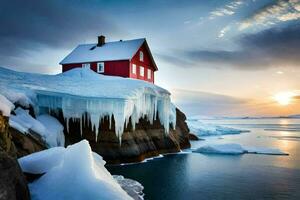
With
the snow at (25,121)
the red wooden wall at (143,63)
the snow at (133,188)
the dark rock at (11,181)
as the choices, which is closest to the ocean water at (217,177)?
the snow at (133,188)

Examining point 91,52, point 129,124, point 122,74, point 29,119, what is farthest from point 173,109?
point 29,119

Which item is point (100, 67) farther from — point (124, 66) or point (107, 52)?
point (124, 66)

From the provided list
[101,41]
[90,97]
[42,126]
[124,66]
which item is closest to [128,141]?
[90,97]

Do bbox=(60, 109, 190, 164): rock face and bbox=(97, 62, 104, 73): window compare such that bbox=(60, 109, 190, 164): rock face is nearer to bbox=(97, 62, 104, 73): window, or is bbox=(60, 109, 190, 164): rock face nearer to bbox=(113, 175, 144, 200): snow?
bbox=(113, 175, 144, 200): snow

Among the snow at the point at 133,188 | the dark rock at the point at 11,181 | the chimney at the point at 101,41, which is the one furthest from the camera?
the chimney at the point at 101,41

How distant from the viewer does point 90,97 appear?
73.1 ft

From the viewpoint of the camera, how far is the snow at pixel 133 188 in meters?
14.4

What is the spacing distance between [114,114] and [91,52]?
19.0m

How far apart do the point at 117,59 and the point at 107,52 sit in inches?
119

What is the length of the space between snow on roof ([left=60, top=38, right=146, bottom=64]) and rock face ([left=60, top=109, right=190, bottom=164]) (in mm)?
10665

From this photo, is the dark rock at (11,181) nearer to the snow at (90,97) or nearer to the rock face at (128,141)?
the snow at (90,97)

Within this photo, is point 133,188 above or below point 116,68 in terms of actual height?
below

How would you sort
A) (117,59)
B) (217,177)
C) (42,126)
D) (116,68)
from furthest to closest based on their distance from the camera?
1. (116,68)
2. (117,59)
3. (217,177)
4. (42,126)

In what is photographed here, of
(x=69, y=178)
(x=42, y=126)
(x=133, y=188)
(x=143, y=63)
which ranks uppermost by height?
(x=143, y=63)
